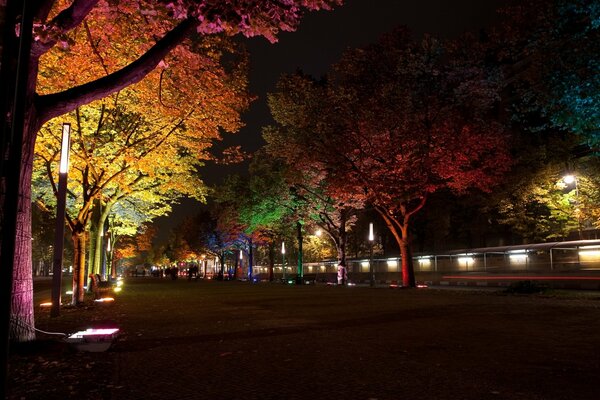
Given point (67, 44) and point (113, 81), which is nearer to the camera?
point (67, 44)

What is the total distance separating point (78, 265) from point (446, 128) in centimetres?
1749

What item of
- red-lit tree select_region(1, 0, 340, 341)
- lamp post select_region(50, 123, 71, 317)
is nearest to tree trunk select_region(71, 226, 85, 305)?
lamp post select_region(50, 123, 71, 317)

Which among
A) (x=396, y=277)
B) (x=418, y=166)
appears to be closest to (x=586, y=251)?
(x=418, y=166)

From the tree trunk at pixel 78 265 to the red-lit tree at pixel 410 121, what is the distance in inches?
553

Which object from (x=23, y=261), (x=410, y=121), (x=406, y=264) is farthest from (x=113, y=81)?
(x=406, y=264)

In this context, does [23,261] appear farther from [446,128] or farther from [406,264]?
[406,264]

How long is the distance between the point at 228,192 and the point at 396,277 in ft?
60.0

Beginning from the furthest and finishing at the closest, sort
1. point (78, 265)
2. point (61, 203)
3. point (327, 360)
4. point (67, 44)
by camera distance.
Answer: point (78, 265) < point (61, 203) < point (67, 44) < point (327, 360)

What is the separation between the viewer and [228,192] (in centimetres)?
4812

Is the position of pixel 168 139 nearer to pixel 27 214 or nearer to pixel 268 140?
pixel 27 214

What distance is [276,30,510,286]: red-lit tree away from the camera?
23812 millimetres

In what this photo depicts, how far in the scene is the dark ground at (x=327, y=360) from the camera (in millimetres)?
5105

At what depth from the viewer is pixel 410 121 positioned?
24.2m

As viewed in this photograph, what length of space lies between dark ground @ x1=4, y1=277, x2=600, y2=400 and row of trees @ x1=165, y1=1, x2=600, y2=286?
10.6 meters
